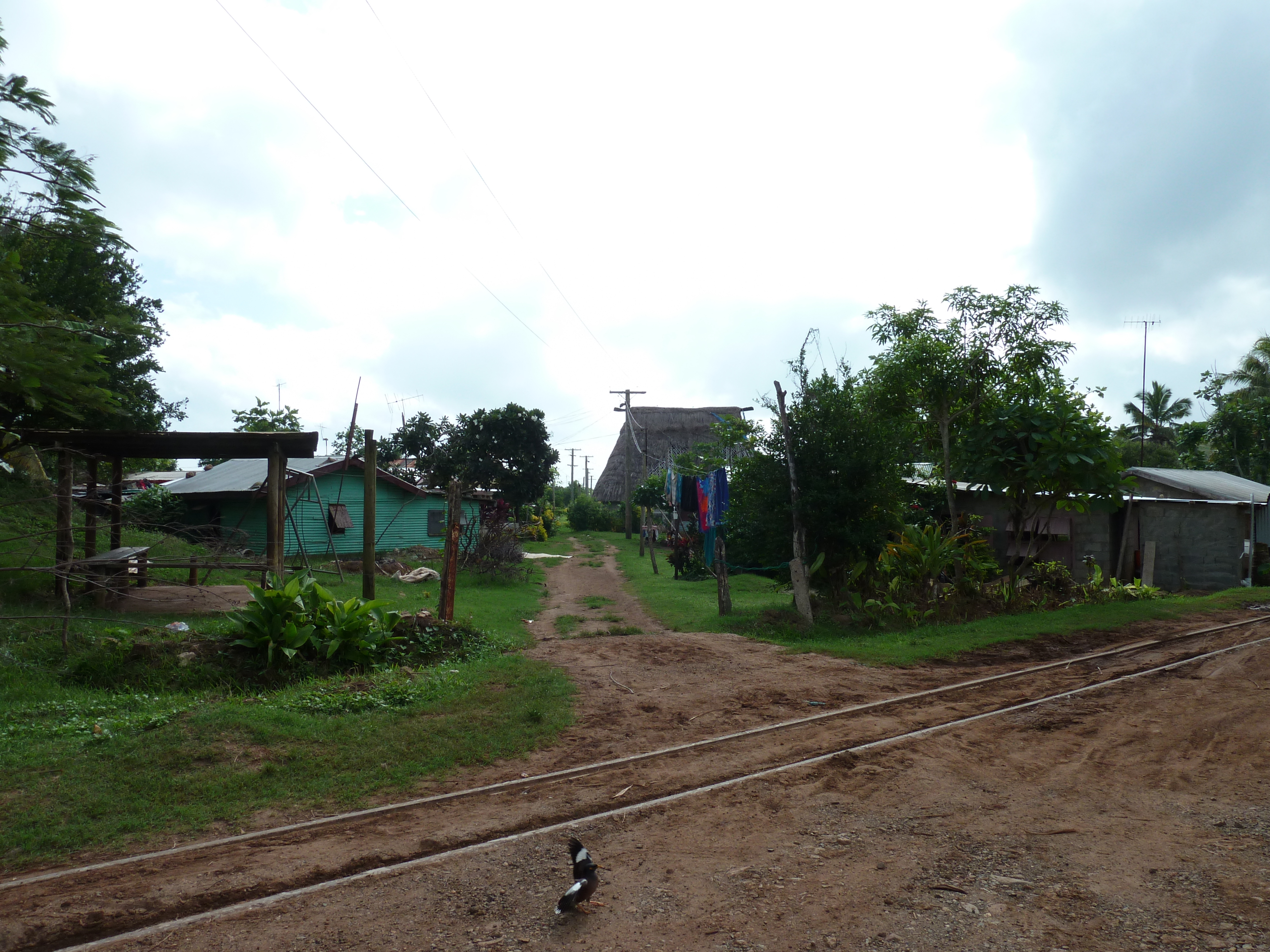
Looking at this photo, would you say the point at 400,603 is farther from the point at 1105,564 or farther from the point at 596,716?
the point at 1105,564

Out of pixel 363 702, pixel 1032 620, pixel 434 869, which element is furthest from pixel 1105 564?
pixel 434 869

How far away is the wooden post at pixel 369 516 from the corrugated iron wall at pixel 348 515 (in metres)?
11.4

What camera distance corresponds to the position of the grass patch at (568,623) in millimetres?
13641

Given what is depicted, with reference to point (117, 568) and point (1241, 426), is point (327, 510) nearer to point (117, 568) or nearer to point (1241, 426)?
point (117, 568)

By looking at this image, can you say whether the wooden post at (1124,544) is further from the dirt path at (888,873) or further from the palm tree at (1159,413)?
the palm tree at (1159,413)

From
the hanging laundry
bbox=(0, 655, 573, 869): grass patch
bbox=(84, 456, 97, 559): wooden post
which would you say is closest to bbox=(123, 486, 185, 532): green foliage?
bbox=(84, 456, 97, 559): wooden post

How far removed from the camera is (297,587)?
9398 millimetres

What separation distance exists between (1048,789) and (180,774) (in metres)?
6.31

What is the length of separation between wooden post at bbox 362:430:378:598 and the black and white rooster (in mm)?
8037

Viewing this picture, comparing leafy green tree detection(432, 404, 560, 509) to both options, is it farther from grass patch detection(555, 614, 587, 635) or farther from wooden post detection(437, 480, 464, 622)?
wooden post detection(437, 480, 464, 622)

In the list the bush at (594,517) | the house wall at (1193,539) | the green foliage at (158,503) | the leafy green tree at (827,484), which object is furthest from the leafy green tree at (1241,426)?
the green foliage at (158,503)

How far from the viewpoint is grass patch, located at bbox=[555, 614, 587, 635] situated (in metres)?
13.6

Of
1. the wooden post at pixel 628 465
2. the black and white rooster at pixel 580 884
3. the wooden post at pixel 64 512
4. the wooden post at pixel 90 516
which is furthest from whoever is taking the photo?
the wooden post at pixel 628 465

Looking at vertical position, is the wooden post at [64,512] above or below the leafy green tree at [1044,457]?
below
